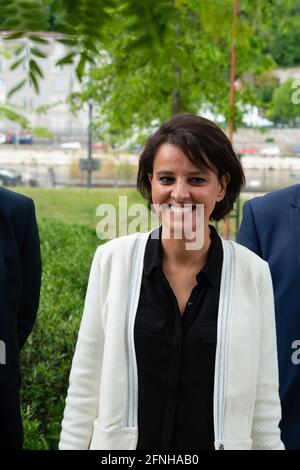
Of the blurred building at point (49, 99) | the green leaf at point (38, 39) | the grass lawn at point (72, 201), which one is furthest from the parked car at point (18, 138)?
the green leaf at point (38, 39)

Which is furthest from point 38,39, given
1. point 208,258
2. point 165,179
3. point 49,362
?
point 49,362

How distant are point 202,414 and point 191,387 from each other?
7 centimetres

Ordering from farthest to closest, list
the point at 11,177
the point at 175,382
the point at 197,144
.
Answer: the point at 11,177 → the point at 197,144 → the point at 175,382

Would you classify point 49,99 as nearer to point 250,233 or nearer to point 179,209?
point 250,233

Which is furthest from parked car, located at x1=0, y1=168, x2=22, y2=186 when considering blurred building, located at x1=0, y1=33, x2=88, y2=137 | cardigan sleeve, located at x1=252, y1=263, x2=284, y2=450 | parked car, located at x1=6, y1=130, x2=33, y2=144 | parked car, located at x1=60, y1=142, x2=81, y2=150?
cardigan sleeve, located at x1=252, y1=263, x2=284, y2=450

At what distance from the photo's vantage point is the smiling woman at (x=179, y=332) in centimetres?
Result: 211

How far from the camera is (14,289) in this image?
108 inches

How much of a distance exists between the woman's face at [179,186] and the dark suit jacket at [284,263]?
2.11 ft

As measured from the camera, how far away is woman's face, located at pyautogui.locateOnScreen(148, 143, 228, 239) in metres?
2.19

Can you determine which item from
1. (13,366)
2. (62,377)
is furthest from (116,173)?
(13,366)

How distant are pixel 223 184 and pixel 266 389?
0.59 m

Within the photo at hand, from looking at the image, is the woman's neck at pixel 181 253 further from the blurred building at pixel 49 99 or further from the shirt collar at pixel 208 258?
the blurred building at pixel 49 99

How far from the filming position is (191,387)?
2.11 meters

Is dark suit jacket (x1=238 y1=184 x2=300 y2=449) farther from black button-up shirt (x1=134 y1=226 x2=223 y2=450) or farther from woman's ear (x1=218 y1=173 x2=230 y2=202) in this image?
black button-up shirt (x1=134 y1=226 x2=223 y2=450)
